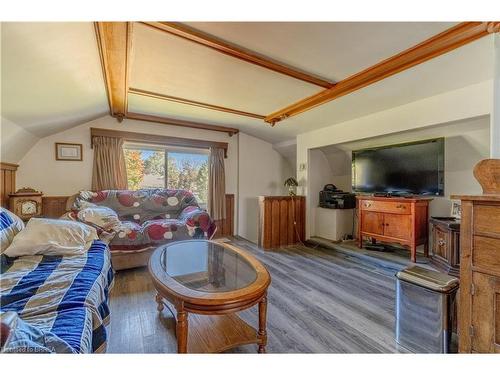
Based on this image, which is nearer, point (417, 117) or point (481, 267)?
point (481, 267)

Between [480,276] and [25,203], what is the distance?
164 inches

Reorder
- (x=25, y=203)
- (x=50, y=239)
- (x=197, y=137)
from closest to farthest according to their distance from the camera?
(x=50, y=239) → (x=25, y=203) → (x=197, y=137)

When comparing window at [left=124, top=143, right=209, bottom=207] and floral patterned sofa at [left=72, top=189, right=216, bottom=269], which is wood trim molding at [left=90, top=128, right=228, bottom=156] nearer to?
window at [left=124, top=143, right=209, bottom=207]

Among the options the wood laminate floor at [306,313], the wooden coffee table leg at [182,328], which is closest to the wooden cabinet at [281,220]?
the wood laminate floor at [306,313]

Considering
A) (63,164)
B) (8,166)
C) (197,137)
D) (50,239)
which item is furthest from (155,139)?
(50,239)

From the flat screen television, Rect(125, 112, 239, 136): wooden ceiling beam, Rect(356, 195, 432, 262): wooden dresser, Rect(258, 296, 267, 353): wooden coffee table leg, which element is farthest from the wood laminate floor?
Rect(125, 112, 239, 136): wooden ceiling beam

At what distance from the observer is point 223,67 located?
2.08 m

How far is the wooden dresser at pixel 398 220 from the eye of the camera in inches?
113

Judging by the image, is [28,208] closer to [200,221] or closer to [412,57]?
[200,221]

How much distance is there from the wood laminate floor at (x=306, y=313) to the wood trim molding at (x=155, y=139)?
2.08 metres

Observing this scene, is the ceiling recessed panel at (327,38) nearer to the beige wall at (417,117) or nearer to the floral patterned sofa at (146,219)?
the beige wall at (417,117)
